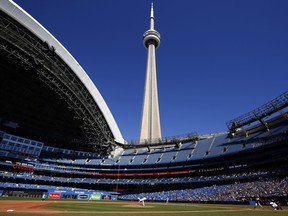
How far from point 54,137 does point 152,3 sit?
103391mm

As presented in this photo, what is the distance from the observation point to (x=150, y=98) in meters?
109

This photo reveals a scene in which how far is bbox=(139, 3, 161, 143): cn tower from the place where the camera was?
336 ft

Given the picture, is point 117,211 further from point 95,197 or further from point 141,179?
point 141,179

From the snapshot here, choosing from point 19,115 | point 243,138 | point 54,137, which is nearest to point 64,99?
point 19,115

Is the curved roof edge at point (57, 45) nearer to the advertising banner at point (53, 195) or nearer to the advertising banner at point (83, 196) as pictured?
the advertising banner at point (83, 196)

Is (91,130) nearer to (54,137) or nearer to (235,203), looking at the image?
(54,137)

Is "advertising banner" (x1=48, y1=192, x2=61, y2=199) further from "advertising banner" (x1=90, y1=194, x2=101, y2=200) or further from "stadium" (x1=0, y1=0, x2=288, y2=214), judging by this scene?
"advertising banner" (x1=90, y1=194, x2=101, y2=200)

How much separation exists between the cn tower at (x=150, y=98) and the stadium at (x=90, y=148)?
17.4 metres

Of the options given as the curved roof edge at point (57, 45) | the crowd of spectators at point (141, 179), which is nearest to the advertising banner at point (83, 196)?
the crowd of spectators at point (141, 179)

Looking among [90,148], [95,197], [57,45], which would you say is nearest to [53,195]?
[95,197]

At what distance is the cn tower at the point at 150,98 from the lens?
102375mm

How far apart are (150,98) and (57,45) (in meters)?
63.2

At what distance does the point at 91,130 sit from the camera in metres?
70.8

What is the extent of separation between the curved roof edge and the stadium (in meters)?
0.18
